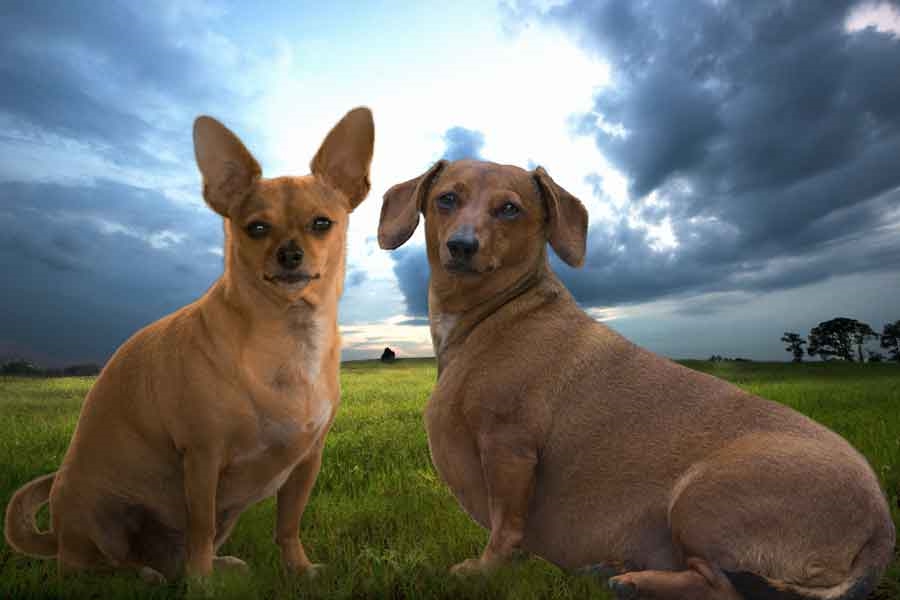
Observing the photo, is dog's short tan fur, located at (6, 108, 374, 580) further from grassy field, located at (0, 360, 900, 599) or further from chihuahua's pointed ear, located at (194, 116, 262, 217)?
grassy field, located at (0, 360, 900, 599)

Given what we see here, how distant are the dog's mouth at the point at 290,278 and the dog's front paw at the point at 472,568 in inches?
76.6

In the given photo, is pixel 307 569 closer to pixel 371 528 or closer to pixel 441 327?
pixel 371 528

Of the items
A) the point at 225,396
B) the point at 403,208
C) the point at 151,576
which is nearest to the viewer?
the point at 225,396

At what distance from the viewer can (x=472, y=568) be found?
4.33m

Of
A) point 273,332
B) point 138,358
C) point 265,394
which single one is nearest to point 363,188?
point 273,332

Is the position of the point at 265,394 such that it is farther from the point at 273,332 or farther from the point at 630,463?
the point at 630,463

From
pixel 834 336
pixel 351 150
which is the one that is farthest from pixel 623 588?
pixel 834 336

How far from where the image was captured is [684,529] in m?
3.83

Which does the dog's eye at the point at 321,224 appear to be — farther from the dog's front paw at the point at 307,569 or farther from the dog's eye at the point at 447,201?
the dog's front paw at the point at 307,569

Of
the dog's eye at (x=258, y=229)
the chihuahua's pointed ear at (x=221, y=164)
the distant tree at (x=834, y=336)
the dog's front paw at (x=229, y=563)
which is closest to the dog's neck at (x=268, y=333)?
the dog's eye at (x=258, y=229)

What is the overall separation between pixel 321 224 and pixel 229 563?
2.35m

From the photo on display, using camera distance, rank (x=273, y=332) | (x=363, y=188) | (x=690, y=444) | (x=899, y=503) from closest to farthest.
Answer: (x=690, y=444)
(x=273, y=332)
(x=363, y=188)
(x=899, y=503)

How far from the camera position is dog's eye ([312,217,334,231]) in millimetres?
4426

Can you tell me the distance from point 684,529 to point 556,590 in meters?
0.87
